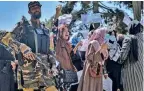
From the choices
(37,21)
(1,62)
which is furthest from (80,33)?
(1,62)

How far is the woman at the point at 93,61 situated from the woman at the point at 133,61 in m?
0.30

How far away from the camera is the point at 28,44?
4.22 metres

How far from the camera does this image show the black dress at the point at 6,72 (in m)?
4.17

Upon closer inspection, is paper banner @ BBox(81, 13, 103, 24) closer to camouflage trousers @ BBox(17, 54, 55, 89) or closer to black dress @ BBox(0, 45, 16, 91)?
camouflage trousers @ BBox(17, 54, 55, 89)

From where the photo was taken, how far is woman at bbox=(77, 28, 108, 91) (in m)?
4.41

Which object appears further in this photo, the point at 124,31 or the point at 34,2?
the point at 124,31

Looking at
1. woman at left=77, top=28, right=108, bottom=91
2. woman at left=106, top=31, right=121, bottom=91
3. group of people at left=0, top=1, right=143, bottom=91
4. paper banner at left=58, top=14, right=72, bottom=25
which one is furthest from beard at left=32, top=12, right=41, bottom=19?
woman at left=106, top=31, right=121, bottom=91

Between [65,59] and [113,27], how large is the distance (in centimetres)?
58

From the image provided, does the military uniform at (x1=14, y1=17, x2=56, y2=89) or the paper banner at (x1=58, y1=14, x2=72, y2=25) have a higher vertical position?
the paper banner at (x1=58, y1=14, x2=72, y2=25)

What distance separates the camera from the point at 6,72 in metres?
4.20

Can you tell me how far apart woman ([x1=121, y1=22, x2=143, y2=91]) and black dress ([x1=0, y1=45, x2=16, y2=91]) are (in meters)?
1.11

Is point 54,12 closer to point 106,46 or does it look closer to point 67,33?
point 67,33

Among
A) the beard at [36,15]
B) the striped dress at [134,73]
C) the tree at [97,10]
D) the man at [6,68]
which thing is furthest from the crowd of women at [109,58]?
the man at [6,68]

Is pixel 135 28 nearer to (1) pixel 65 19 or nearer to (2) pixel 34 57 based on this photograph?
(1) pixel 65 19
